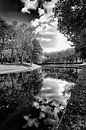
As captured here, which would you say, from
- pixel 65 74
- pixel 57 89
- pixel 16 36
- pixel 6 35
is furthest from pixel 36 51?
pixel 57 89

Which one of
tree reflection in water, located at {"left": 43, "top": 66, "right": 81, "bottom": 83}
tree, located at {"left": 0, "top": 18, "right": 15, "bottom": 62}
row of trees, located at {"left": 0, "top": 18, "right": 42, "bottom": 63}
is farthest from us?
row of trees, located at {"left": 0, "top": 18, "right": 42, "bottom": 63}

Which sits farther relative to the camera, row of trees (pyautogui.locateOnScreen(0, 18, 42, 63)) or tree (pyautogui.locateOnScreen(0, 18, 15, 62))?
→ row of trees (pyautogui.locateOnScreen(0, 18, 42, 63))

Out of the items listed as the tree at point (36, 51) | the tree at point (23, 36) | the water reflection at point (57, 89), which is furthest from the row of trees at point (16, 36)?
the water reflection at point (57, 89)

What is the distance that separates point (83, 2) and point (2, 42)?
1740 inches

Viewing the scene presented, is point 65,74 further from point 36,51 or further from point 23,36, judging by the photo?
point 36,51

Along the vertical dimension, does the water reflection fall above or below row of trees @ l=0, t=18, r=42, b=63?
below

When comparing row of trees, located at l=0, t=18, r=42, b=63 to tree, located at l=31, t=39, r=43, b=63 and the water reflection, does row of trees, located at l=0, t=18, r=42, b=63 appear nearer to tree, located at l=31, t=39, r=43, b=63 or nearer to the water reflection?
tree, located at l=31, t=39, r=43, b=63

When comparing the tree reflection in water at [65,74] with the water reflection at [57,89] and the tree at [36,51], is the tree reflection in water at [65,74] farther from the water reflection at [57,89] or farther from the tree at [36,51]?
the tree at [36,51]

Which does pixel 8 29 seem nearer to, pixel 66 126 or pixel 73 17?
pixel 73 17

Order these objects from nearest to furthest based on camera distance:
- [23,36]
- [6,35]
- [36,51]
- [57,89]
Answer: [57,89]
[6,35]
[23,36]
[36,51]

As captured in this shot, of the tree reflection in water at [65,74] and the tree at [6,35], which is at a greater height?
the tree at [6,35]

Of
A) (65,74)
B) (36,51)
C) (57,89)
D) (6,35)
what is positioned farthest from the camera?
(36,51)

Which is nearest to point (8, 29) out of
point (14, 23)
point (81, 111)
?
point (14, 23)

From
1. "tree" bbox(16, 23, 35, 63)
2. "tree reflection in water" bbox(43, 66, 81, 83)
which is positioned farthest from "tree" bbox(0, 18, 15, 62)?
"tree reflection in water" bbox(43, 66, 81, 83)
